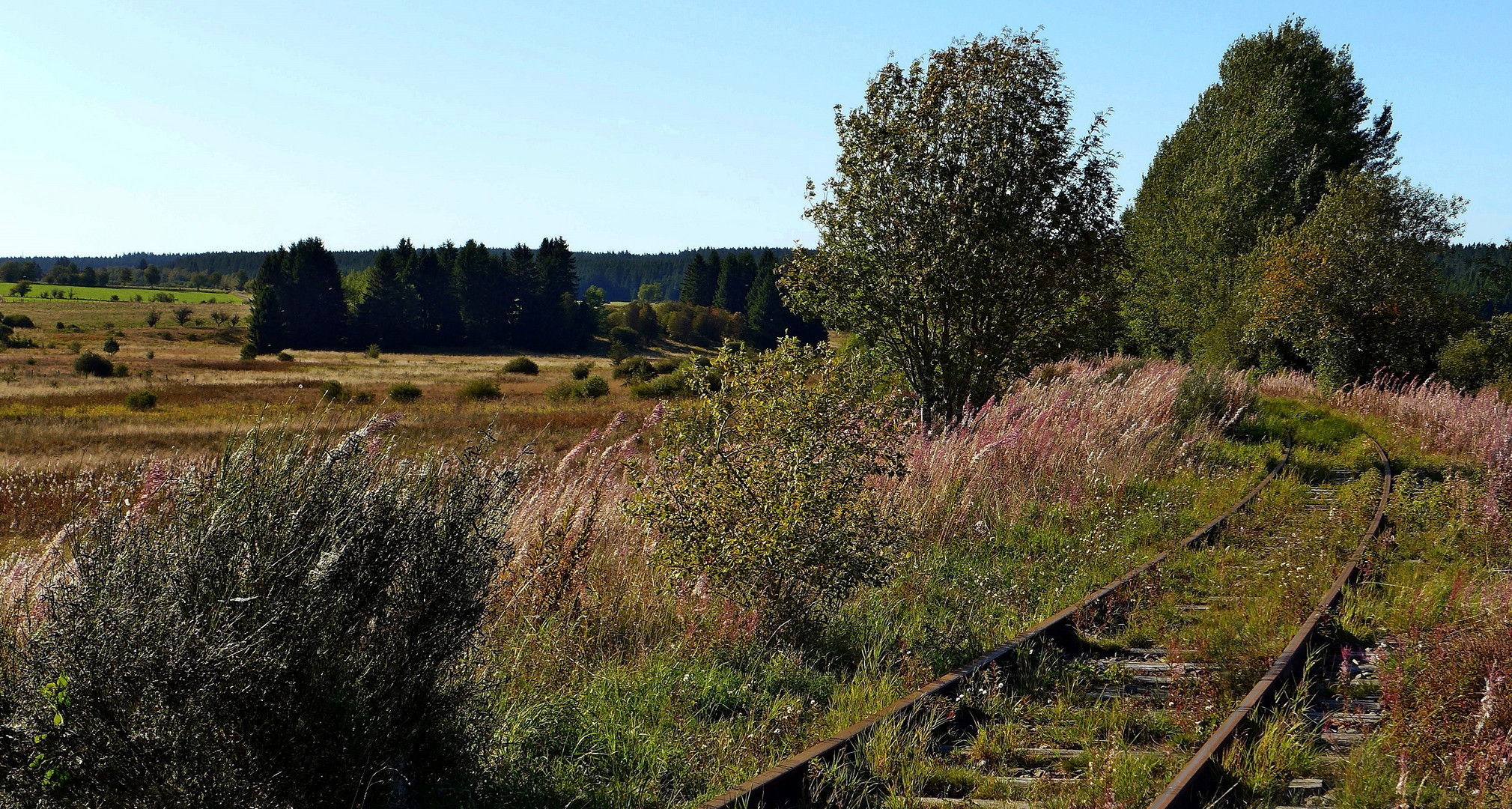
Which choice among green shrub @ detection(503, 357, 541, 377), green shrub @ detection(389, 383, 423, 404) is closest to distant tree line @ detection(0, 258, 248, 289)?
green shrub @ detection(503, 357, 541, 377)

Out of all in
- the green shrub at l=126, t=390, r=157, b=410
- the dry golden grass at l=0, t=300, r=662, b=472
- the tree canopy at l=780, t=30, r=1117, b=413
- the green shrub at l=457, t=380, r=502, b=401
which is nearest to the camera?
the tree canopy at l=780, t=30, r=1117, b=413

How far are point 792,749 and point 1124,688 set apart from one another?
214 cm

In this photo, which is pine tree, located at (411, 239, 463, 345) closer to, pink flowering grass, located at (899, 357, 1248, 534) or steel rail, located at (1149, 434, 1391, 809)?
pink flowering grass, located at (899, 357, 1248, 534)

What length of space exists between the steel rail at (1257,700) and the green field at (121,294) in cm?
15544

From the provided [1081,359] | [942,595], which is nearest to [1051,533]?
[942,595]

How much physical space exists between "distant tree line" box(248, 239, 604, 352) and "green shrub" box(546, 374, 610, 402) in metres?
51.6

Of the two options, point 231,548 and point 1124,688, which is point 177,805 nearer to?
point 231,548

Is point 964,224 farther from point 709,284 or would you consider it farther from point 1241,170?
point 709,284

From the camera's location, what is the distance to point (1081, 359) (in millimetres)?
30797

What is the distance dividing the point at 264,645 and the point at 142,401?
150ft

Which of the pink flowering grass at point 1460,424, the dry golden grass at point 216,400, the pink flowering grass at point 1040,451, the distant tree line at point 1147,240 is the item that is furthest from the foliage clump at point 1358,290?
the dry golden grass at point 216,400

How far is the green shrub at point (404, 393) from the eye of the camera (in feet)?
154

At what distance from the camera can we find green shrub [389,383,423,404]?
47.0m

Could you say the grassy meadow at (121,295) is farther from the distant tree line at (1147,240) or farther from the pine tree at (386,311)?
the distant tree line at (1147,240)
